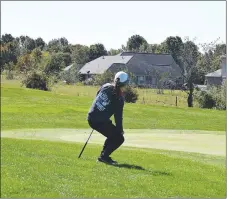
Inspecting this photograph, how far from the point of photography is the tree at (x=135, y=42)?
158 meters

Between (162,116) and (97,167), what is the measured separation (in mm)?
27147

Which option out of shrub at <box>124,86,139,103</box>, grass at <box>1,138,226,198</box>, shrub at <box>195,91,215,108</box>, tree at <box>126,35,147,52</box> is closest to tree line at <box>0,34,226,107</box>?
tree at <box>126,35,147,52</box>

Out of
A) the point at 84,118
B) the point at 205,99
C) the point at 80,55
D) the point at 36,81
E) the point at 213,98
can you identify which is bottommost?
the point at 205,99

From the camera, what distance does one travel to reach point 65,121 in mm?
31719

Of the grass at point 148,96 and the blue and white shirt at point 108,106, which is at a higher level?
the blue and white shirt at point 108,106

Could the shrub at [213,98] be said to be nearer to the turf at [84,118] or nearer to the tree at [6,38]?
the turf at [84,118]

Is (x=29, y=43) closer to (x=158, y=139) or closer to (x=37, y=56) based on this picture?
(x=37, y=56)

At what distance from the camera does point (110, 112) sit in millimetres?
12727

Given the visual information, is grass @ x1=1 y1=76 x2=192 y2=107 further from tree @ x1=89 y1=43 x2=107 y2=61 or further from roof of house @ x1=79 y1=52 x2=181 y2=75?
tree @ x1=89 y1=43 x2=107 y2=61

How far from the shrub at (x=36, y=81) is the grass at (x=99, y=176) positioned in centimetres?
5386

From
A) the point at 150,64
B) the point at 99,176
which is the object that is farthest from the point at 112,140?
the point at 150,64

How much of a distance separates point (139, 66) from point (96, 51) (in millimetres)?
29068

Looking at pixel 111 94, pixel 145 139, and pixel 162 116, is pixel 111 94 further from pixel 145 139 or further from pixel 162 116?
pixel 162 116

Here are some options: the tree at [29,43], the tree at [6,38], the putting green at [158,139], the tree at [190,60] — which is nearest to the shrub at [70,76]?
the tree at [190,60]
